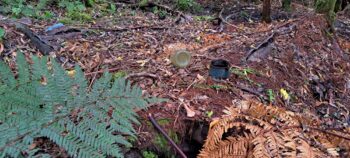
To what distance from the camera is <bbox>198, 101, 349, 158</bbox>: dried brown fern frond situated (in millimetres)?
1818

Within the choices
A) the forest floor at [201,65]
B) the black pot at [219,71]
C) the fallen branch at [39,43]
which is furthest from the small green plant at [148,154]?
the fallen branch at [39,43]

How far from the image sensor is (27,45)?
133 inches

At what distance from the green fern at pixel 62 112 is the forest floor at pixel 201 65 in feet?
0.97

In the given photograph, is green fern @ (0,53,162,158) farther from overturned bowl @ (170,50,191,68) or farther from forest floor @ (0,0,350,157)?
overturned bowl @ (170,50,191,68)

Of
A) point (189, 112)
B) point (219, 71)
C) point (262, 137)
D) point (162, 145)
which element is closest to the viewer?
point (262, 137)

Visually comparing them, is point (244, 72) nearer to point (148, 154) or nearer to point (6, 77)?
point (148, 154)

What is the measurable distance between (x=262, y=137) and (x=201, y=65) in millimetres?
1194

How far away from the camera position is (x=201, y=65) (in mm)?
2947

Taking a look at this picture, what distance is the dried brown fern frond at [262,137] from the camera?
1818 millimetres

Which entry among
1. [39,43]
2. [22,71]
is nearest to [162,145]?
[22,71]

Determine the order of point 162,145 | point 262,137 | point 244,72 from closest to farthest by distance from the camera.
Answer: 1. point 262,137
2. point 162,145
3. point 244,72

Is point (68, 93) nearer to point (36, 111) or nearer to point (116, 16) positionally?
point (36, 111)

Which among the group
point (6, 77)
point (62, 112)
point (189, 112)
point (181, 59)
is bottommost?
point (189, 112)

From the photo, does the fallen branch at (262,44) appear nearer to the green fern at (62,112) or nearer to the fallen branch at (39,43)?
the green fern at (62,112)
